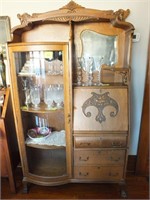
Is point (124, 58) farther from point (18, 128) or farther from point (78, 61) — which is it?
point (18, 128)

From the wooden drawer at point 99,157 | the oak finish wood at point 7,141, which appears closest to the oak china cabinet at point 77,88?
the wooden drawer at point 99,157

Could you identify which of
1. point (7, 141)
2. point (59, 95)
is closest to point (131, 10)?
point (59, 95)

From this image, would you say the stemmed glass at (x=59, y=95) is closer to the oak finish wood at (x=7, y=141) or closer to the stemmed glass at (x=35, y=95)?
the stemmed glass at (x=35, y=95)

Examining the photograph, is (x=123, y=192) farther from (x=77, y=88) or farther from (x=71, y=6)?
(x=71, y=6)

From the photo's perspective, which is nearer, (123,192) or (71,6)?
(71,6)

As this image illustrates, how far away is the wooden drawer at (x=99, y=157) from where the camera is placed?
152 cm

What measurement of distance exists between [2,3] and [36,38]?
0.44 meters

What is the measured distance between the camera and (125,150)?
1504 millimetres

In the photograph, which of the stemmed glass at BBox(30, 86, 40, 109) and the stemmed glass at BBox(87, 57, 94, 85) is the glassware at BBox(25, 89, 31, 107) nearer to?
the stemmed glass at BBox(30, 86, 40, 109)

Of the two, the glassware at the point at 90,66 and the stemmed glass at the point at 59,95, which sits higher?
the glassware at the point at 90,66

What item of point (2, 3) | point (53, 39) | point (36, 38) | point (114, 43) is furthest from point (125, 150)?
point (2, 3)

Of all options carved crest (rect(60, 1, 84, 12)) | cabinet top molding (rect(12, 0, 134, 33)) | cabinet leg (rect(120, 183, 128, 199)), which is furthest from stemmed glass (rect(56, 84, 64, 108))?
cabinet leg (rect(120, 183, 128, 199))

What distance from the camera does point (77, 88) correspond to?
144 centimetres

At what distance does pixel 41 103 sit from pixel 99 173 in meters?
0.85
